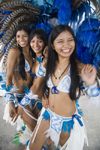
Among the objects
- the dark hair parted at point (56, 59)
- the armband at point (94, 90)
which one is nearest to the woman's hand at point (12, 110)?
the dark hair parted at point (56, 59)

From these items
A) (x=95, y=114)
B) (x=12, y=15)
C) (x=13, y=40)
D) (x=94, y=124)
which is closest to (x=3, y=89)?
(x=13, y=40)

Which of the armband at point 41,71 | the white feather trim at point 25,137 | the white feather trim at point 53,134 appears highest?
the armband at point 41,71

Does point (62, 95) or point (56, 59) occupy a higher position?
point (56, 59)

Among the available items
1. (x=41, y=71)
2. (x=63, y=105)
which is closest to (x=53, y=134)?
(x=63, y=105)

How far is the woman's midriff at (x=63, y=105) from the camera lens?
1.05 meters

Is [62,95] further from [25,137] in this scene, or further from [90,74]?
[25,137]

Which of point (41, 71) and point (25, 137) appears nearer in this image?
point (41, 71)

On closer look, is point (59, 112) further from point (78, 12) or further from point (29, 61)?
point (78, 12)

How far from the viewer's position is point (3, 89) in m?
1.40

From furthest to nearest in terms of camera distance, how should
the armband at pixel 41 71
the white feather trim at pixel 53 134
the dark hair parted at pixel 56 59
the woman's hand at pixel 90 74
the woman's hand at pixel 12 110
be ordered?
the woman's hand at pixel 12 110 → the armband at pixel 41 71 → the white feather trim at pixel 53 134 → the dark hair parted at pixel 56 59 → the woman's hand at pixel 90 74

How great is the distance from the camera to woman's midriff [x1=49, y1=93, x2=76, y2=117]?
1.05 metres

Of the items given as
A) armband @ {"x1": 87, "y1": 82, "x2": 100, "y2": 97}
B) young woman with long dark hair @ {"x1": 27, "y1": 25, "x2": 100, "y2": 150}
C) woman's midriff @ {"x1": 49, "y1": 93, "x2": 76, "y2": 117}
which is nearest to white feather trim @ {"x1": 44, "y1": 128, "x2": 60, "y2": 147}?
young woman with long dark hair @ {"x1": 27, "y1": 25, "x2": 100, "y2": 150}

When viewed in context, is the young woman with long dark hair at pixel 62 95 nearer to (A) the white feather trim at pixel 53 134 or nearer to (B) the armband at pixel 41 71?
(A) the white feather trim at pixel 53 134

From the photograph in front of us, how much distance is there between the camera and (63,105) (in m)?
1.07
